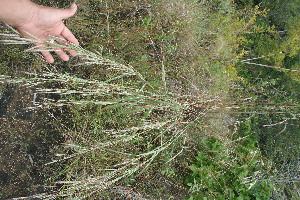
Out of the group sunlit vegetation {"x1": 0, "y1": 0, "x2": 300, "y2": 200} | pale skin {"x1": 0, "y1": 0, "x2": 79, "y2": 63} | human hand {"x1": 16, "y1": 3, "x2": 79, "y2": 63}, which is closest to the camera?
pale skin {"x1": 0, "y1": 0, "x2": 79, "y2": 63}

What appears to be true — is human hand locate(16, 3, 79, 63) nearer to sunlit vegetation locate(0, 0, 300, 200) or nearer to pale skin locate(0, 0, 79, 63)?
pale skin locate(0, 0, 79, 63)

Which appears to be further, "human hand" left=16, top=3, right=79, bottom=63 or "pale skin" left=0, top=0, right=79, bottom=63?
"human hand" left=16, top=3, right=79, bottom=63

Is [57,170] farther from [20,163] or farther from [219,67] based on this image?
[219,67]

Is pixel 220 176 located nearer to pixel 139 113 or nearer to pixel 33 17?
pixel 139 113

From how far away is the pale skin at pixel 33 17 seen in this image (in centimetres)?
163

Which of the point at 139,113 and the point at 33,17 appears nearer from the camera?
the point at 33,17

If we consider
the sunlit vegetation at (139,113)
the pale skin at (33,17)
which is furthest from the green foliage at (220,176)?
the pale skin at (33,17)

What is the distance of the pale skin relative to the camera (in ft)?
5.35

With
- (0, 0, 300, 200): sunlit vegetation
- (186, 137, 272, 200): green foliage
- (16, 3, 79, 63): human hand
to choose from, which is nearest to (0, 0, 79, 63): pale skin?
(16, 3, 79, 63): human hand

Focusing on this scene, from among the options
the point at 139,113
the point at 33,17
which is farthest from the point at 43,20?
the point at 139,113

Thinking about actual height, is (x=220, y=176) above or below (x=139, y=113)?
below

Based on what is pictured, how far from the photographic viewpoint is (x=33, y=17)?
1.78m

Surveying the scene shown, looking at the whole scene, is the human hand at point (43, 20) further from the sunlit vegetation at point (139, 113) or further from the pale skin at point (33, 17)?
the sunlit vegetation at point (139, 113)

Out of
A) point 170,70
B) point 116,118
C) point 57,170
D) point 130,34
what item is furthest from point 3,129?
point 170,70
